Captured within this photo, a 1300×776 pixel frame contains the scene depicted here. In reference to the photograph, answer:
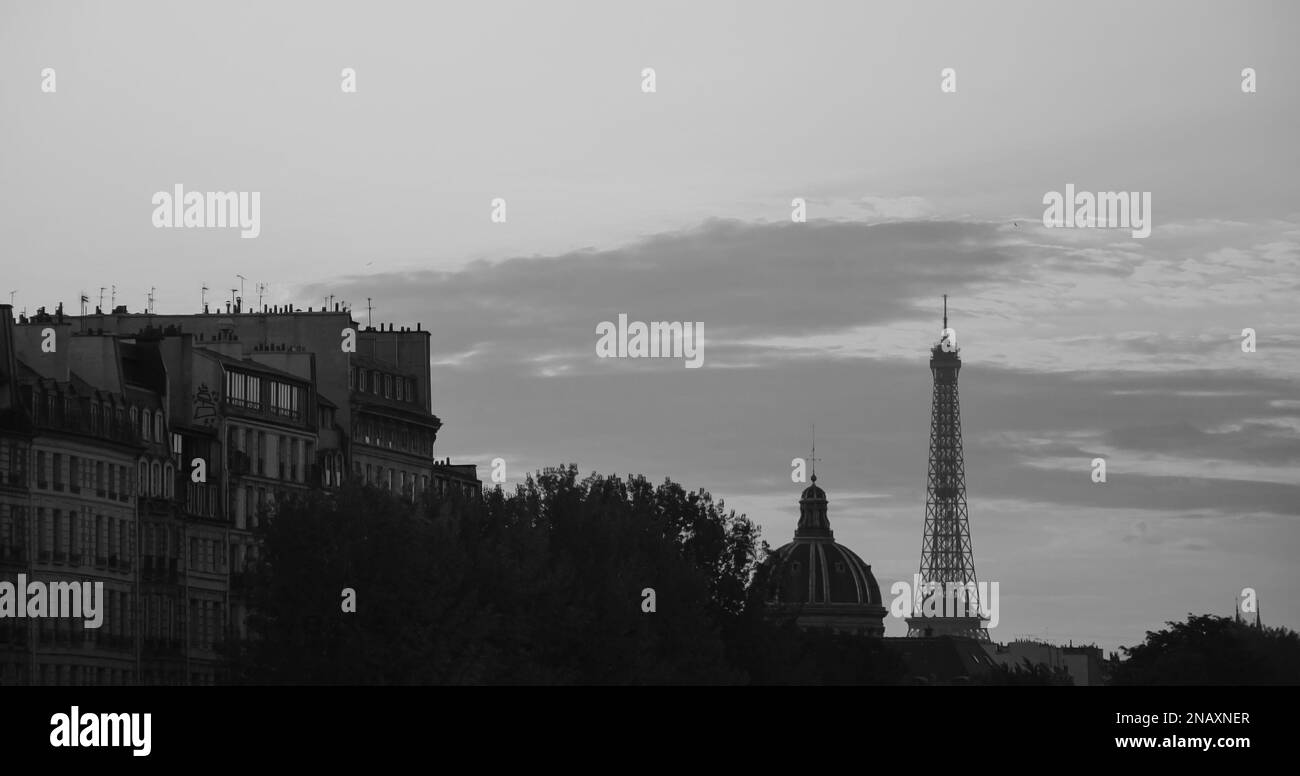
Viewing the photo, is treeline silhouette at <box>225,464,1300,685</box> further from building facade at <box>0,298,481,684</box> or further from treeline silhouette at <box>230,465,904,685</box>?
building facade at <box>0,298,481,684</box>

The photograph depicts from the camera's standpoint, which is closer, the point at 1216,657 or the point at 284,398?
the point at 284,398

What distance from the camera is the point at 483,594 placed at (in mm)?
116750

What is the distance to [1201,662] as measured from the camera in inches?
6594

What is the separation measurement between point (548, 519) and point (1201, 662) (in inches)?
1852

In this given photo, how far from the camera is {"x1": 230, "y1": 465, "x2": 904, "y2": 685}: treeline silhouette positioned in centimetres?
10988

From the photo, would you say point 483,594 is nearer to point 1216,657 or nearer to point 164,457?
point 164,457

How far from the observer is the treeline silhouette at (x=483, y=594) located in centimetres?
10988

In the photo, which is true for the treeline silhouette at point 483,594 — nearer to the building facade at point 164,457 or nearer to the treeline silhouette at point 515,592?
the treeline silhouette at point 515,592

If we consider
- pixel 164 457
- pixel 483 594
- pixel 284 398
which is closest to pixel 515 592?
pixel 483 594

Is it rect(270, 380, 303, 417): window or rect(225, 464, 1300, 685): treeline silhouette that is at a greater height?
rect(270, 380, 303, 417): window

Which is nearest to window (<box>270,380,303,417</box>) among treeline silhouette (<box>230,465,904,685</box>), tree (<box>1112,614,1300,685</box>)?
treeline silhouette (<box>230,465,904,685</box>)

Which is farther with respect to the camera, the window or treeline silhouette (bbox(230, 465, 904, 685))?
the window
